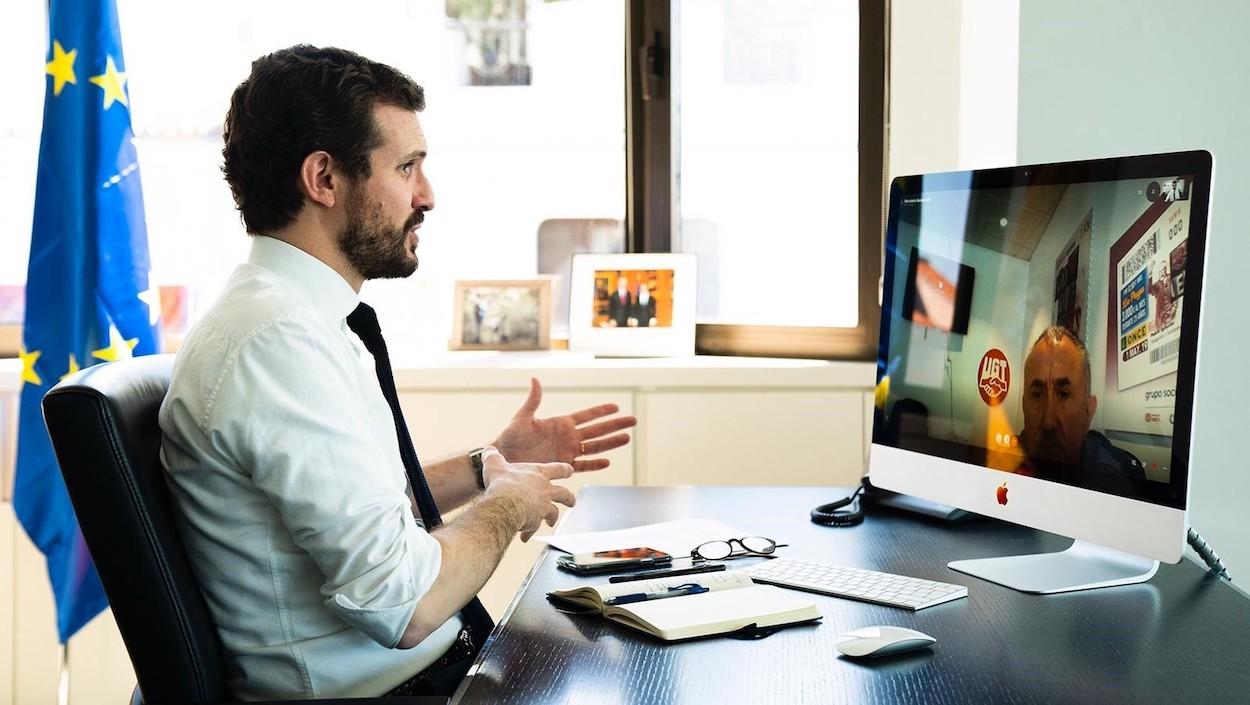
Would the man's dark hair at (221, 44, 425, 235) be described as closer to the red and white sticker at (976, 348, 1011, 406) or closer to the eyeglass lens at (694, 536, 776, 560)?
the eyeglass lens at (694, 536, 776, 560)

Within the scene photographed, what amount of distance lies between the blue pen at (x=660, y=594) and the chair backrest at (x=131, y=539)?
424 mm

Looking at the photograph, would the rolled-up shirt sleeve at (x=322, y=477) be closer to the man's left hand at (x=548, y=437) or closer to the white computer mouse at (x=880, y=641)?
the white computer mouse at (x=880, y=641)

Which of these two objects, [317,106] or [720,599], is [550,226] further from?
[720,599]

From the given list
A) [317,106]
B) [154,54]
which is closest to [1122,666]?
[317,106]

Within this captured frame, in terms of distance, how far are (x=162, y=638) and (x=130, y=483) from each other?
15cm

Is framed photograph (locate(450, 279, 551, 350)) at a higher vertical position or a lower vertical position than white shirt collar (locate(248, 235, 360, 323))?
lower

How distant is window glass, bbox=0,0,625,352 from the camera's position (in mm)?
3154

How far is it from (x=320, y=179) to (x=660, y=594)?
65 centimetres

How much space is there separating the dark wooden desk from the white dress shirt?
0.16 meters

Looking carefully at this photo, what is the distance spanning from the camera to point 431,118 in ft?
10.5

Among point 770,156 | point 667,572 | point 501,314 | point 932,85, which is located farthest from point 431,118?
point 667,572

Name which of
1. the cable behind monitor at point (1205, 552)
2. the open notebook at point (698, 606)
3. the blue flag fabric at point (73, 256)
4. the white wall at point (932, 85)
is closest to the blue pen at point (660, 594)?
the open notebook at point (698, 606)

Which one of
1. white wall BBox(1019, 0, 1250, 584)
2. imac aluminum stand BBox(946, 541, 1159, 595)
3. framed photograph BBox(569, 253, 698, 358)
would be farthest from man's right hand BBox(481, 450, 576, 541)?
framed photograph BBox(569, 253, 698, 358)

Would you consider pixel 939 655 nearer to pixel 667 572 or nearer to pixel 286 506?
pixel 667 572
